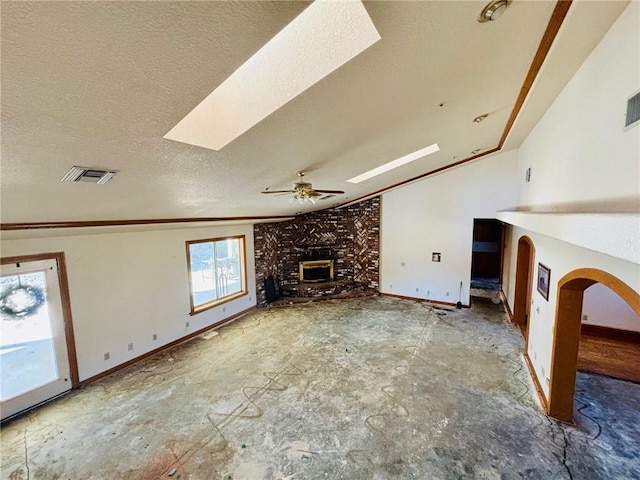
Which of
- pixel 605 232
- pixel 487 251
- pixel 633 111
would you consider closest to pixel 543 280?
pixel 633 111

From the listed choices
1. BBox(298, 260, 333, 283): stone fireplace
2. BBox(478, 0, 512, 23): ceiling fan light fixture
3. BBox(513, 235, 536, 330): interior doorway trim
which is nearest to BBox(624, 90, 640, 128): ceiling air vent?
BBox(478, 0, 512, 23): ceiling fan light fixture

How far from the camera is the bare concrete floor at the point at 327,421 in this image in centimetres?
288

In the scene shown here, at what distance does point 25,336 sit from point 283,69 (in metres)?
4.94

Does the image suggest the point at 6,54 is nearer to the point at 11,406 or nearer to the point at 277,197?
the point at 277,197

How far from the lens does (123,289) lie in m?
4.77

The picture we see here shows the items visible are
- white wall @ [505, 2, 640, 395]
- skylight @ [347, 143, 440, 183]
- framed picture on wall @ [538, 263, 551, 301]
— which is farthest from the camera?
skylight @ [347, 143, 440, 183]

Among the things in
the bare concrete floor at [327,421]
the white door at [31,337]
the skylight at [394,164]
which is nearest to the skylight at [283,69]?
the skylight at [394,164]

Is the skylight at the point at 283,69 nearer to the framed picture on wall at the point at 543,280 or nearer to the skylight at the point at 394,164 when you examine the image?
the skylight at the point at 394,164

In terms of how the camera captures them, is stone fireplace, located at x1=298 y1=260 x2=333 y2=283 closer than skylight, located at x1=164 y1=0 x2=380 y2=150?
No

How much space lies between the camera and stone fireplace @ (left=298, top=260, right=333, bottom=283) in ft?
28.6

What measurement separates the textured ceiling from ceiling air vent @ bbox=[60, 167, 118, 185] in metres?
0.08

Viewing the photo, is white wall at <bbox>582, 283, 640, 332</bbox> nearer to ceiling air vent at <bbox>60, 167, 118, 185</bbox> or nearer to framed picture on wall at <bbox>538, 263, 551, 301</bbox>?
framed picture on wall at <bbox>538, 263, 551, 301</bbox>

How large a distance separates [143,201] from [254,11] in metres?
2.84

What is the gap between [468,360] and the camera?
4.91 m
